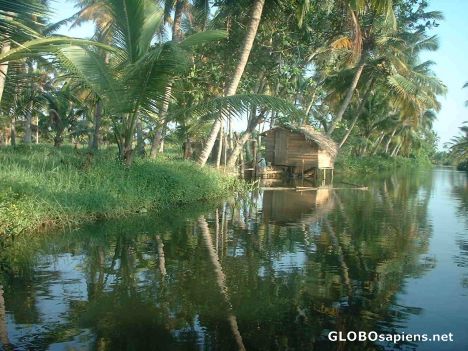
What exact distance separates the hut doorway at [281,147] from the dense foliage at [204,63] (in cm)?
186

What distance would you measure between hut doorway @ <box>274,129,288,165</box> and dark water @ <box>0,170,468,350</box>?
16.2 meters

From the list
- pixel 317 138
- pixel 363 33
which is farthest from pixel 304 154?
pixel 363 33

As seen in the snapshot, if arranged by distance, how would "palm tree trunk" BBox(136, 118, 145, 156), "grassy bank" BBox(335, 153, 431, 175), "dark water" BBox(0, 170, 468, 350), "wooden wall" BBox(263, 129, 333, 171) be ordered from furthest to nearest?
1. "grassy bank" BBox(335, 153, 431, 175)
2. "wooden wall" BBox(263, 129, 333, 171)
3. "palm tree trunk" BBox(136, 118, 145, 156)
4. "dark water" BBox(0, 170, 468, 350)

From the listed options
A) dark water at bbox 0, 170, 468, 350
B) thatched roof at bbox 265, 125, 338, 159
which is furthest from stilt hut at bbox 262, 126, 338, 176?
dark water at bbox 0, 170, 468, 350

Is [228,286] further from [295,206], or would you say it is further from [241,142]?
[241,142]

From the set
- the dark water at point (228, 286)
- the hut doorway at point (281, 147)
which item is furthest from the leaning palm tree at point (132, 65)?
the hut doorway at point (281, 147)

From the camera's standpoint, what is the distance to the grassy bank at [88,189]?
7.82 metres

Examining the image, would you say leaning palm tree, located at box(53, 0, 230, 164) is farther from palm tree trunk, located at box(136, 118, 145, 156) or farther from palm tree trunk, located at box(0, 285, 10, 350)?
palm tree trunk, located at box(0, 285, 10, 350)

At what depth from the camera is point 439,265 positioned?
7020mm

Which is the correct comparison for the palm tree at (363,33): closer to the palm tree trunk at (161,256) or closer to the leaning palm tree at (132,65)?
the leaning palm tree at (132,65)

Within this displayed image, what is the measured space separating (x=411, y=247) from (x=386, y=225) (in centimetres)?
240

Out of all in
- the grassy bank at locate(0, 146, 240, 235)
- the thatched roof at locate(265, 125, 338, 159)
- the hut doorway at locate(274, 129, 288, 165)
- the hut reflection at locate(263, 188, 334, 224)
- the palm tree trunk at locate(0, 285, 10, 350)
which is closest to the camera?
the palm tree trunk at locate(0, 285, 10, 350)

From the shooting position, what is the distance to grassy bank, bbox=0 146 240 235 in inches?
308

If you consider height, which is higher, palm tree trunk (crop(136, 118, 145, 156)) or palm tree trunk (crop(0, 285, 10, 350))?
palm tree trunk (crop(136, 118, 145, 156))
